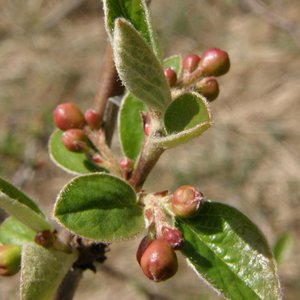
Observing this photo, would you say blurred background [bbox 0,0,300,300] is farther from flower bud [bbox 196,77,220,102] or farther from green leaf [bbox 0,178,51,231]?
flower bud [bbox 196,77,220,102]

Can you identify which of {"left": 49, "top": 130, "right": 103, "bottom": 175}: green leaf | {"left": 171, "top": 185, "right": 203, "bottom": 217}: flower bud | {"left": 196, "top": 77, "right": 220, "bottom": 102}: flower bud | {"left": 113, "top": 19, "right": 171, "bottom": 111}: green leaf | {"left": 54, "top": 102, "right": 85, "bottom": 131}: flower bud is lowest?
{"left": 49, "top": 130, "right": 103, "bottom": 175}: green leaf

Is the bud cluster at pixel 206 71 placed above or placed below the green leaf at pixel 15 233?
above

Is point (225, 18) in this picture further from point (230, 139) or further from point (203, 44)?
point (230, 139)

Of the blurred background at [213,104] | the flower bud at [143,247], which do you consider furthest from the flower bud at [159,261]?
the blurred background at [213,104]

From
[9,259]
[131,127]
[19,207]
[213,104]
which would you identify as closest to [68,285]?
[9,259]

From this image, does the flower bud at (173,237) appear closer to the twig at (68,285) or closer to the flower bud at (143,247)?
the flower bud at (143,247)

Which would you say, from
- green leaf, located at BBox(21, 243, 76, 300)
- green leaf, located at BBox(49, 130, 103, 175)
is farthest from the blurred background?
green leaf, located at BBox(21, 243, 76, 300)
